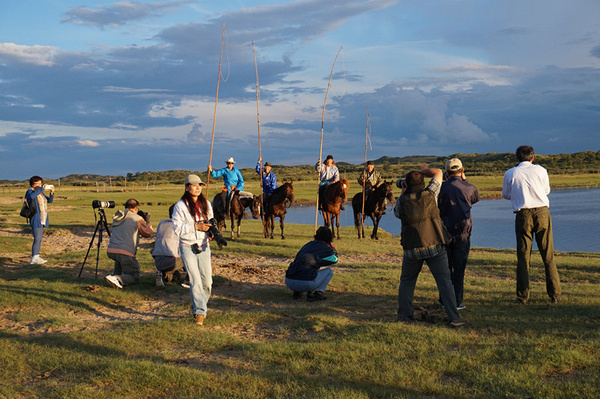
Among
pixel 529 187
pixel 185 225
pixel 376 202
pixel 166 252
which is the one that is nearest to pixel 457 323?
pixel 529 187

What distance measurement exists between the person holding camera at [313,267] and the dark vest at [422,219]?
2.54 metres

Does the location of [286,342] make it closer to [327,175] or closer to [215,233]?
[215,233]

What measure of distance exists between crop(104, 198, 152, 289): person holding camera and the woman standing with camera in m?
3.26

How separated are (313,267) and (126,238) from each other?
4.00 m

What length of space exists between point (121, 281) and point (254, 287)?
8.89ft

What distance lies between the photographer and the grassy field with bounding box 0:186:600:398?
5.29 m

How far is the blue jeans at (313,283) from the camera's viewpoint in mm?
9648

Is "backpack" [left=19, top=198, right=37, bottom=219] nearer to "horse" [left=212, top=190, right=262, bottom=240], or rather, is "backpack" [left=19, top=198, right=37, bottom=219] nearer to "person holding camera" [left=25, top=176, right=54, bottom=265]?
"person holding camera" [left=25, top=176, right=54, bottom=265]

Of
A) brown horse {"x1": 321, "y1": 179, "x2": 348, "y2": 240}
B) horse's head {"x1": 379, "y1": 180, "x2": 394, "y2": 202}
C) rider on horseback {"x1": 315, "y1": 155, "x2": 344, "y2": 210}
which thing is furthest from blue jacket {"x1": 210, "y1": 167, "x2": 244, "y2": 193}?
horse's head {"x1": 379, "y1": 180, "x2": 394, "y2": 202}

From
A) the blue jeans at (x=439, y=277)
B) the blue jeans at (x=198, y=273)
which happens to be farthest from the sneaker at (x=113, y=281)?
the blue jeans at (x=439, y=277)

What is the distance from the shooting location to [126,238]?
10.8m

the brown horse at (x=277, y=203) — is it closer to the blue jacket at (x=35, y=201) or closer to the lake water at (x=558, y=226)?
the lake water at (x=558, y=226)

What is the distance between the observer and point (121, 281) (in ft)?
35.2


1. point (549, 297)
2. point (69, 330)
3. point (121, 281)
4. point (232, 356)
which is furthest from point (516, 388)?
point (121, 281)
